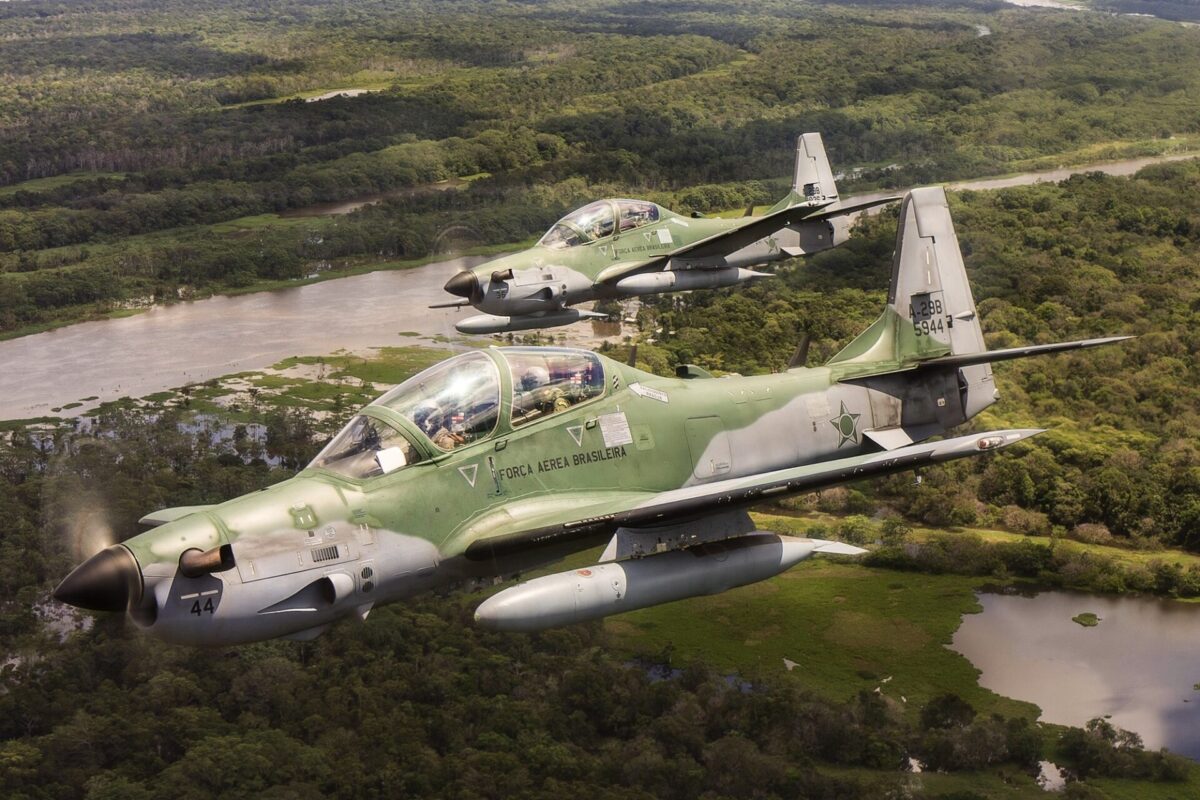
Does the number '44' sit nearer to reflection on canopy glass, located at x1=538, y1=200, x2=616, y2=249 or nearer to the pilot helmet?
the pilot helmet

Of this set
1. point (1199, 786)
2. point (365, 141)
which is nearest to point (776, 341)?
point (1199, 786)

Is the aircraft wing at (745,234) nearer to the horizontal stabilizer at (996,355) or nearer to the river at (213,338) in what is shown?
the horizontal stabilizer at (996,355)

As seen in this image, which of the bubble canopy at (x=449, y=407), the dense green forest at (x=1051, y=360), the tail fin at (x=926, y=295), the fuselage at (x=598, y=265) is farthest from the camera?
the dense green forest at (x=1051, y=360)

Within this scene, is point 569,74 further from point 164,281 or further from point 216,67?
point 164,281

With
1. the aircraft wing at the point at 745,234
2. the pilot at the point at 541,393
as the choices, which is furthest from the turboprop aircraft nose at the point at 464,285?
the pilot at the point at 541,393

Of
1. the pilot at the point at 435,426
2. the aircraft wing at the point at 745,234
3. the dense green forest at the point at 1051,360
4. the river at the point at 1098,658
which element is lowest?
the river at the point at 1098,658
